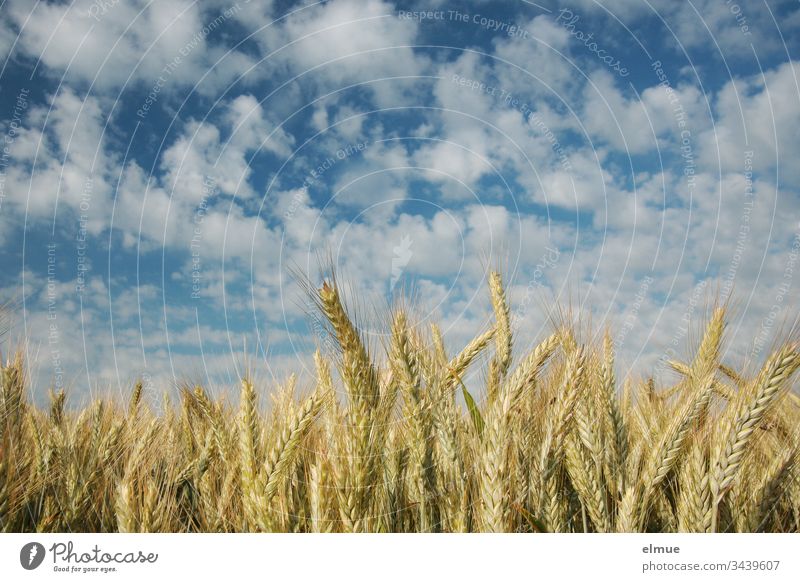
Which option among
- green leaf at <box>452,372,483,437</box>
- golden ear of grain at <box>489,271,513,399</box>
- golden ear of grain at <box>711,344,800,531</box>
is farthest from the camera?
golden ear of grain at <box>489,271,513,399</box>

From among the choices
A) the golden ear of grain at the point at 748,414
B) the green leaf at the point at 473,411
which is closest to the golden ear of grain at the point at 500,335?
the green leaf at the point at 473,411

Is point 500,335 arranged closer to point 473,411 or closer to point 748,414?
point 473,411

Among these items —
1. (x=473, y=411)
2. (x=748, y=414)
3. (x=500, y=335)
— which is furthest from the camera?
(x=500, y=335)

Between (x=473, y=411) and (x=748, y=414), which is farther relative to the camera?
(x=473, y=411)

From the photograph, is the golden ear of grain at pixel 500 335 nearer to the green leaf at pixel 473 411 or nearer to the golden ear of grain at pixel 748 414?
the green leaf at pixel 473 411

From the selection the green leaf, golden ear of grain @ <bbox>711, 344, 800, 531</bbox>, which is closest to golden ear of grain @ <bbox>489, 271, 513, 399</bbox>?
the green leaf

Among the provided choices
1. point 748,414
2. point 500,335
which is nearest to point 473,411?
point 500,335

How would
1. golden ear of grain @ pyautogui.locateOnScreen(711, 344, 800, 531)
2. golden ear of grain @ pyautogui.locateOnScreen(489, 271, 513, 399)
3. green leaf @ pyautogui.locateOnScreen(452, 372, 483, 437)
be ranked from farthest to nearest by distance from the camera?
golden ear of grain @ pyautogui.locateOnScreen(489, 271, 513, 399)
green leaf @ pyautogui.locateOnScreen(452, 372, 483, 437)
golden ear of grain @ pyautogui.locateOnScreen(711, 344, 800, 531)

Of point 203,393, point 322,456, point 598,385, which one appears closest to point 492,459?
point 322,456

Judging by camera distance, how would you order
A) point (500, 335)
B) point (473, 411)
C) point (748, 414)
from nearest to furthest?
point (748, 414) → point (473, 411) → point (500, 335)

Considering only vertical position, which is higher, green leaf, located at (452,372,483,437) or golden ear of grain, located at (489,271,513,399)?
golden ear of grain, located at (489,271,513,399)

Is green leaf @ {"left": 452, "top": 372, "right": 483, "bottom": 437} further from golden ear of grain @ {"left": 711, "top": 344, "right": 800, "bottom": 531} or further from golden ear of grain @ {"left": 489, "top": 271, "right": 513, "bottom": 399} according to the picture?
golden ear of grain @ {"left": 711, "top": 344, "right": 800, "bottom": 531}
